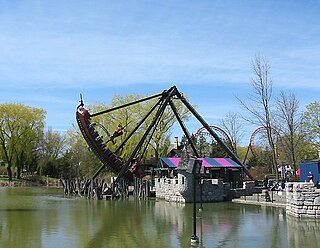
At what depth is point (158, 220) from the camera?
842 inches

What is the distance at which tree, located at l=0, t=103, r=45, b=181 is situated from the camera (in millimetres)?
65062

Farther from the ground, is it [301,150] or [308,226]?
[301,150]

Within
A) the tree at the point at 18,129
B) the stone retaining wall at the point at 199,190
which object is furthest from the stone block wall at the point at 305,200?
the tree at the point at 18,129

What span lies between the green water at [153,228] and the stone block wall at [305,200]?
55 centimetres

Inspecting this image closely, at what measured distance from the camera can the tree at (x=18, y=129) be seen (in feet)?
213

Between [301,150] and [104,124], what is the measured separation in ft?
74.6

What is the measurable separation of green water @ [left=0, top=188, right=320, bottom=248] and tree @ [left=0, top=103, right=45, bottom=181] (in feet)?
136

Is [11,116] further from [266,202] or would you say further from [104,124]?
[266,202]

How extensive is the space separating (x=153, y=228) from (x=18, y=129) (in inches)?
2024

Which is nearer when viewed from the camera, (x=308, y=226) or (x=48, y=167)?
(x=308, y=226)

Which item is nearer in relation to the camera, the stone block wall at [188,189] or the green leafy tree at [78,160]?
the stone block wall at [188,189]

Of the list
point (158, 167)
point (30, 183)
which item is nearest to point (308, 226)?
point (158, 167)

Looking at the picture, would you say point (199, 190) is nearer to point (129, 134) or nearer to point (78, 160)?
point (129, 134)

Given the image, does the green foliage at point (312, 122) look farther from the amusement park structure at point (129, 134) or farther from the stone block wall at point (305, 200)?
the stone block wall at point (305, 200)
